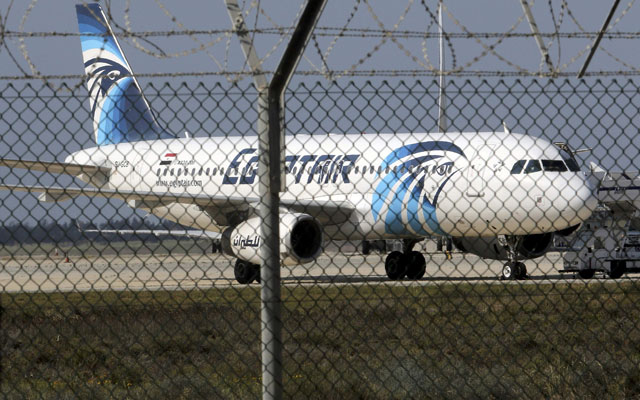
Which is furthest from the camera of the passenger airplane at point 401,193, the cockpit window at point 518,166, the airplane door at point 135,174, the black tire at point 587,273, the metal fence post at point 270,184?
the airplane door at point 135,174

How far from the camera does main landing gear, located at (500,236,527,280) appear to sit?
20609 millimetres

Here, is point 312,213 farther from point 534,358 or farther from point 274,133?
point 274,133

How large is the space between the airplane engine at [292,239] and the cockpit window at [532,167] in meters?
4.51

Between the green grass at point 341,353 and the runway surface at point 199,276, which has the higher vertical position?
the green grass at point 341,353

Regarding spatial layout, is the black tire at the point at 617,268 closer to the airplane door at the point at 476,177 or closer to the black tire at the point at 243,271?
the airplane door at the point at 476,177

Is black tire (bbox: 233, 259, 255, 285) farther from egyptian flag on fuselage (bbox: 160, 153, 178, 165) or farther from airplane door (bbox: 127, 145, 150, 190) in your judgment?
airplane door (bbox: 127, 145, 150, 190)

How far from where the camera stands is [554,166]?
1972 cm

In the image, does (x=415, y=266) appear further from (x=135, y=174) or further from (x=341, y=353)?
(x=341, y=353)

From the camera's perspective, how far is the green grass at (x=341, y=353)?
758cm

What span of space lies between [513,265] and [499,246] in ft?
8.02

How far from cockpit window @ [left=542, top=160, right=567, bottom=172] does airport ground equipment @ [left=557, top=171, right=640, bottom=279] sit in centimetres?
238

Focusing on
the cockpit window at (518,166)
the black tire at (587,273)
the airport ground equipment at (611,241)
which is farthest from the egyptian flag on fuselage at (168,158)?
the black tire at (587,273)

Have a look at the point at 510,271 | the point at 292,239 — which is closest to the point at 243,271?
the point at 292,239

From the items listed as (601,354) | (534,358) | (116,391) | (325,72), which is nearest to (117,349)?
(116,391)
